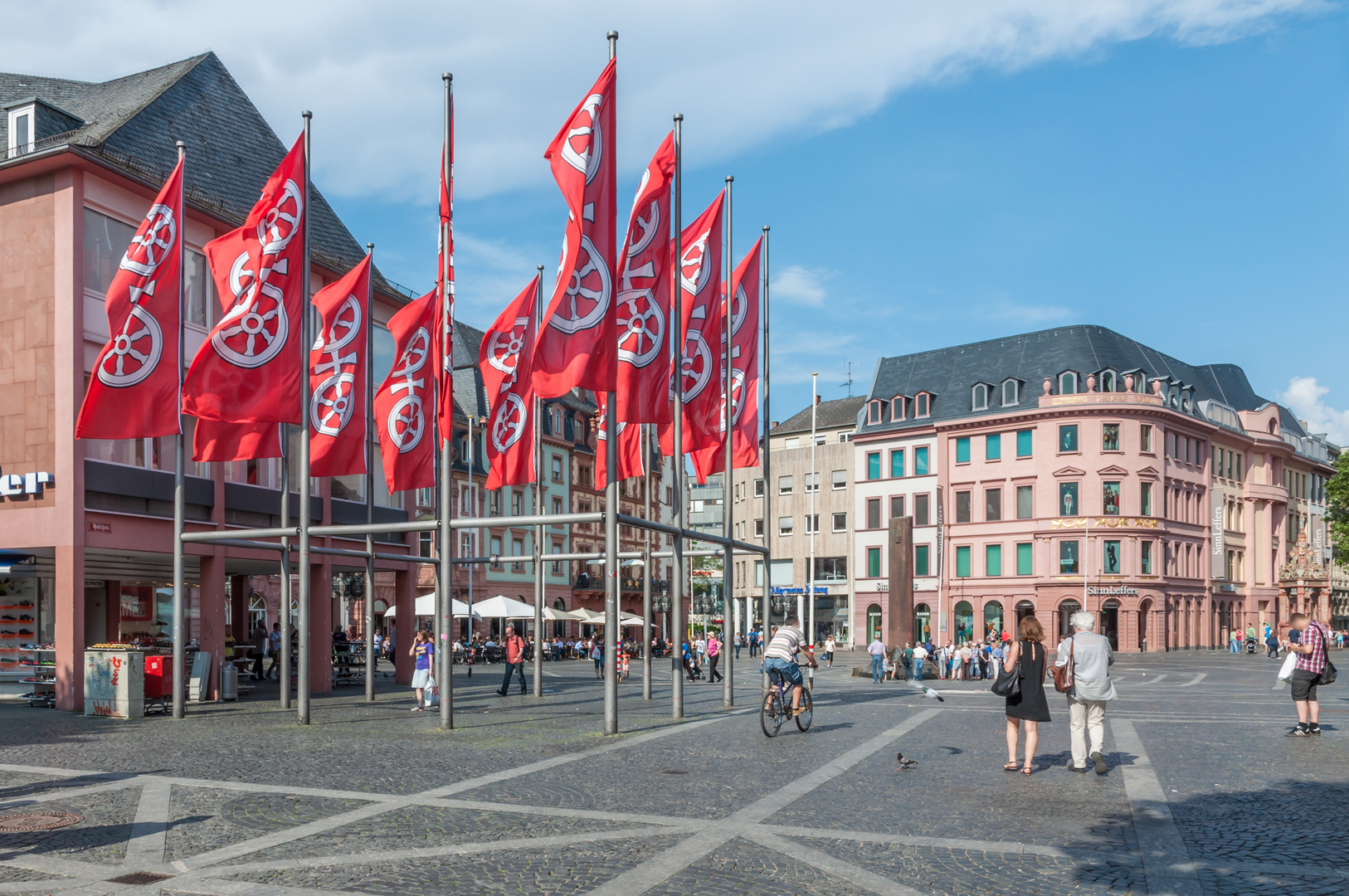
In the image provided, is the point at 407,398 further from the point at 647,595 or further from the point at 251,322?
the point at 647,595

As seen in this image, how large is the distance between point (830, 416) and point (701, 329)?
73.2 metres

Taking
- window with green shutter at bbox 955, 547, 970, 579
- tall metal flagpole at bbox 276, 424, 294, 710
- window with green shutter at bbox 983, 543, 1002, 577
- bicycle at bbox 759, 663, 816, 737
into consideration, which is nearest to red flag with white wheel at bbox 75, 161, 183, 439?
tall metal flagpole at bbox 276, 424, 294, 710

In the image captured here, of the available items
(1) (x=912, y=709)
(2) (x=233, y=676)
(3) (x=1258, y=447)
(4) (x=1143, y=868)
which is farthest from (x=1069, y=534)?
(4) (x=1143, y=868)

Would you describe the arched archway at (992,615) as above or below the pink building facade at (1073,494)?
below

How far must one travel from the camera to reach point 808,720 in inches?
756

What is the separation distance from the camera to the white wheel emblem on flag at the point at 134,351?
66.7ft

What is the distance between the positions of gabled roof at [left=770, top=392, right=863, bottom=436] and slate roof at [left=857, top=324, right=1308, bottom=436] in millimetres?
5887

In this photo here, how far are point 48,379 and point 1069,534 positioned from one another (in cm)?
5906

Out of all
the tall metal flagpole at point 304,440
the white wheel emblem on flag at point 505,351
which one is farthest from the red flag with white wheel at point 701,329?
the tall metal flagpole at point 304,440

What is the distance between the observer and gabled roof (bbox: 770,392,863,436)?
92.0 meters

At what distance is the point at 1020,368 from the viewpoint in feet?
253

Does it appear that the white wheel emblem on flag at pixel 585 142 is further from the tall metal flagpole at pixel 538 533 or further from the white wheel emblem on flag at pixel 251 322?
the tall metal flagpole at pixel 538 533

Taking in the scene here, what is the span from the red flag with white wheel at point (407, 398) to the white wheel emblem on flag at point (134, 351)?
3.96 metres

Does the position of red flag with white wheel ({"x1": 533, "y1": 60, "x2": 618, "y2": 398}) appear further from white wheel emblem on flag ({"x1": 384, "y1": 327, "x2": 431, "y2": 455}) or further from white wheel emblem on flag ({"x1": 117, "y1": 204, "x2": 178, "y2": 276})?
white wheel emblem on flag ({"x1": 117, "y1": 204, "x2": 178, "y2": 276})
